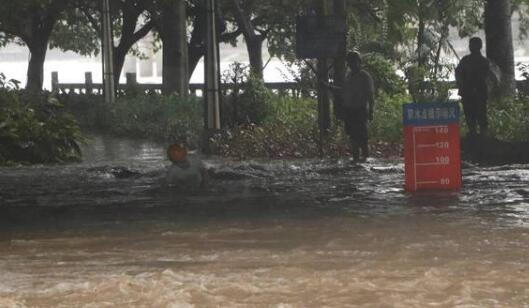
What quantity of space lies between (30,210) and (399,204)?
4.54 m

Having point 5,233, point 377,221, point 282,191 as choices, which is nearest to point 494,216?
point 377,221

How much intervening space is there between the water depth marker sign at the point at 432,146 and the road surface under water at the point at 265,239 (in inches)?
11.3

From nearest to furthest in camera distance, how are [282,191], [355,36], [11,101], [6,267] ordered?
[6,267], [282,191], [11,101], [355,36]

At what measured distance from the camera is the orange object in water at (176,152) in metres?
13.2

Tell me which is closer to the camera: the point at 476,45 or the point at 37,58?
the point at 476,45

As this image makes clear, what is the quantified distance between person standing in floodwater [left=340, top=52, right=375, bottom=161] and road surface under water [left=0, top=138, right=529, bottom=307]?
0.51 m

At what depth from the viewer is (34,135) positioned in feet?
62.2

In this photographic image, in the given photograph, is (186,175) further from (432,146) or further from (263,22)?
(263,22)

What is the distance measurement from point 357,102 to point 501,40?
609 cm

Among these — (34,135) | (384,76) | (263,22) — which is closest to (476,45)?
(34,135)

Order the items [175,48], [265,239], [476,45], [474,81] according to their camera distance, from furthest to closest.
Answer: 1. [175,48]
2. [474,81]
3. [476,45]
4. [265,239]

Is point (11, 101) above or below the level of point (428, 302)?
above

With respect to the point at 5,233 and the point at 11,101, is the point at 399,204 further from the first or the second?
the point at 11,101

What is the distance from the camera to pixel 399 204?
42.8ft
